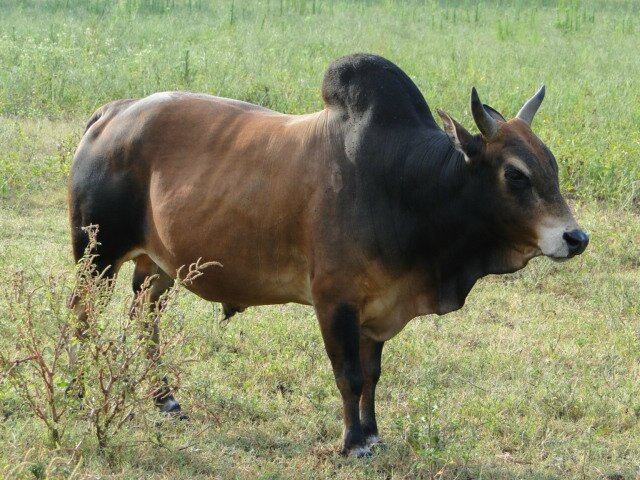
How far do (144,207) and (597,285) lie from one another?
10.2 ft

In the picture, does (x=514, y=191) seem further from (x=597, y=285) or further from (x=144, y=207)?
(x=597, y=285)

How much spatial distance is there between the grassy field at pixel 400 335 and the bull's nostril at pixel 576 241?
0.86 m

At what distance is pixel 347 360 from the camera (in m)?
4.42

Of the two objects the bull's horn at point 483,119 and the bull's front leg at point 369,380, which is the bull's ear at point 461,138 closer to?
the bull's horn at point 483,119

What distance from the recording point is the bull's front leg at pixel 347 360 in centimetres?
437

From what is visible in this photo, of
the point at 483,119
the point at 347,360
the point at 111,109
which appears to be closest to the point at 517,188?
the point at 483,119

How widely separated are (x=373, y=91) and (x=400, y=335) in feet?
5.92

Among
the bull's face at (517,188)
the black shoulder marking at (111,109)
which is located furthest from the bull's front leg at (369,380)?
the black shoulder marking at (111,109)

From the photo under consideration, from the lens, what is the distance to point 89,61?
1130 centimetres

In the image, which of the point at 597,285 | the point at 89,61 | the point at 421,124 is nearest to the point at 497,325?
the point at 597,285

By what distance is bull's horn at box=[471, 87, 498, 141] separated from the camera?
13.6ft

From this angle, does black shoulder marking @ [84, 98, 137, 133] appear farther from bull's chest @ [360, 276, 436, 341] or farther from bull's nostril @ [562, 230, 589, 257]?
bull's nostril @ [562, 230, 589, 257]

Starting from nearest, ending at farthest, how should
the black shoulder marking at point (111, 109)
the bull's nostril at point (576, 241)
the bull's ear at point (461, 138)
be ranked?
the bull's nostril at point (576, 241) < the bull's ear at point (461, 138) < the black shoulder marking at point (111, 109)

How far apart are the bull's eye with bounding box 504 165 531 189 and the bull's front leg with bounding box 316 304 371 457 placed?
80cm
